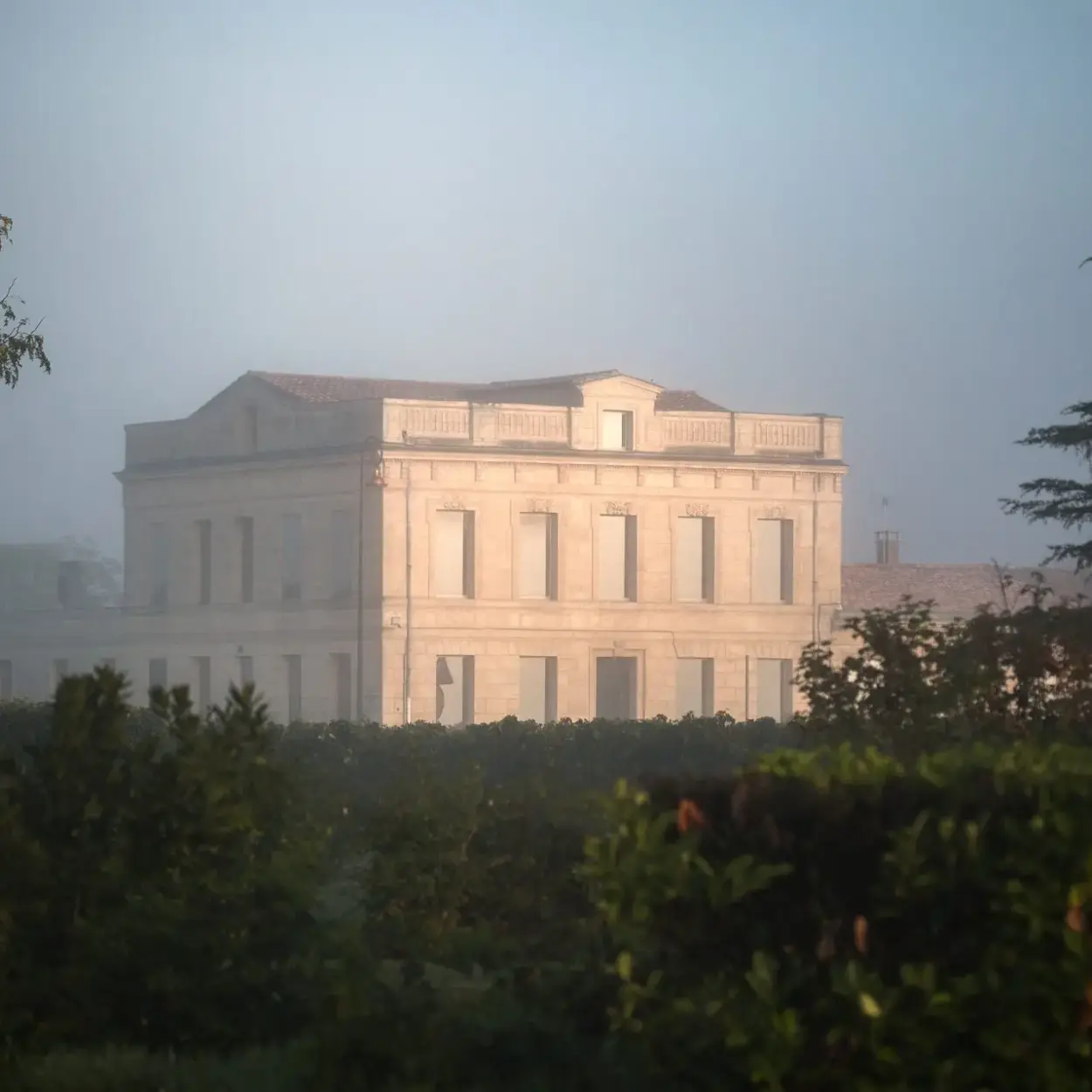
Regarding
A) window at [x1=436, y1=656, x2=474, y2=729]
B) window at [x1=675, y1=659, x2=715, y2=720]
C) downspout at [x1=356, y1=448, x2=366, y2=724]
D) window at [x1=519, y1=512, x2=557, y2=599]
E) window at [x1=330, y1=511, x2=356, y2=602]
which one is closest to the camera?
downspout at [x1=356, y1=448, x2=366, y2=724]

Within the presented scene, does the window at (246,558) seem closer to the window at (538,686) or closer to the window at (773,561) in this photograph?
the window at (538,686)

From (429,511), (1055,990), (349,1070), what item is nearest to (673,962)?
(1055,990)

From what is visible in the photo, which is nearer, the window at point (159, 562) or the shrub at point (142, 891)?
the shrub at point (142, 891)

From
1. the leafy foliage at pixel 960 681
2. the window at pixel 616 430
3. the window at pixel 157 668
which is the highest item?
the window at pixel 616 430

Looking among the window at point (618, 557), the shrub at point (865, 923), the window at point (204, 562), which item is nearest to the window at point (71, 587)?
the window at point (204, 562)

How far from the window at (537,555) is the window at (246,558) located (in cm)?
957

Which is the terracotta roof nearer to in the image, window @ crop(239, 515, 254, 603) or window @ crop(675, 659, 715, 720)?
window @ crop(675, 659, 715, 720)

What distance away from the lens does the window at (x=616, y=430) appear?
76.1 metres

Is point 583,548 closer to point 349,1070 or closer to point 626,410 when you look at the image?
point 626,410

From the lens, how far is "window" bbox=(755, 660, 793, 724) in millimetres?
76750

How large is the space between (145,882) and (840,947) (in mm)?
3994

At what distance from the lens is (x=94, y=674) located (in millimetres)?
10203

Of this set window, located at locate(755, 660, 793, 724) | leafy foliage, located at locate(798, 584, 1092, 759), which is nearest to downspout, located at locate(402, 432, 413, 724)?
window, located at locate(755, 660, 793, 724)

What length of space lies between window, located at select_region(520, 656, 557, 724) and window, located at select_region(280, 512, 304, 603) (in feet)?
25.3
